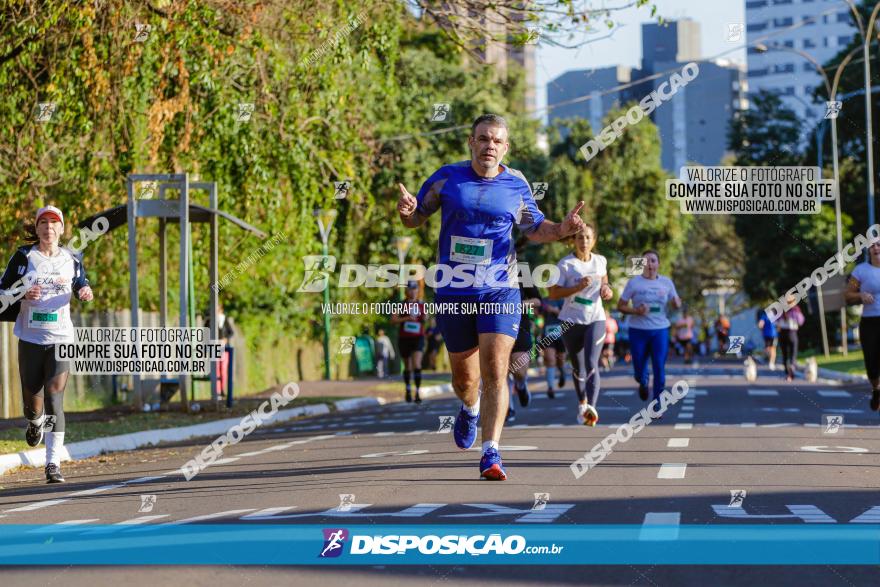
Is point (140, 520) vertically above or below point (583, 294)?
below

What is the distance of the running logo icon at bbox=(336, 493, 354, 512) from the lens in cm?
851

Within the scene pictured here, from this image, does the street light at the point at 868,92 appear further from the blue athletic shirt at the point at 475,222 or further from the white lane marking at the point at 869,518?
the white lane marking at the point at 869,518

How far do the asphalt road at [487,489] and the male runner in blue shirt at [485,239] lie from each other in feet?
2.34

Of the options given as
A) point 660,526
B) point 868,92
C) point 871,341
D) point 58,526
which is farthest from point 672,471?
point 868,92

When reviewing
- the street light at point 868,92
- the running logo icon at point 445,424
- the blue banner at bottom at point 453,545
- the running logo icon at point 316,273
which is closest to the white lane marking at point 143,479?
the blue banner at bottom at point 453,545

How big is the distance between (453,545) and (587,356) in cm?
921

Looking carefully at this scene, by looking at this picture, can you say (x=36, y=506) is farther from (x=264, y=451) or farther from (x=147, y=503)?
(x=264, y=451)

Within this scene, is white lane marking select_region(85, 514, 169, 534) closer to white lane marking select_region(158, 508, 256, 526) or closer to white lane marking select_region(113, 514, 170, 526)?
white lane marking select_region(113, 514, 170, 526)

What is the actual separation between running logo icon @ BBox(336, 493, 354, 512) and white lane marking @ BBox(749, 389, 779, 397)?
16774mm

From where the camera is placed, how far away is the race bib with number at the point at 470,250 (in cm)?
952

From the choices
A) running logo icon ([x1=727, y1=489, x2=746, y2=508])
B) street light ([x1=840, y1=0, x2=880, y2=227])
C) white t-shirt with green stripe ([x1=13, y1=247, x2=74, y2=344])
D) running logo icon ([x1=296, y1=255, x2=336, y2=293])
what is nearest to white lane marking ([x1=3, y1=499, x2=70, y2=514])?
white t-shirt with green stripe ([x1=13, y1=247, x2=74, y2=344])

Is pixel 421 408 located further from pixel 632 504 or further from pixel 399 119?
pixel 399 119

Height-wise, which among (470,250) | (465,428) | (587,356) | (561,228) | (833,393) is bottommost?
(833,393)

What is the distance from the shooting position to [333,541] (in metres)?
7.08
